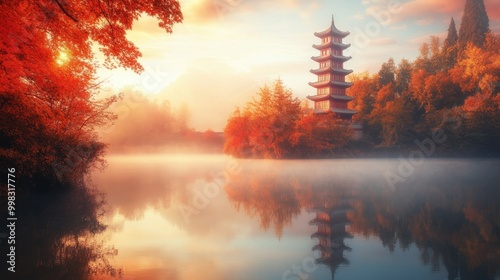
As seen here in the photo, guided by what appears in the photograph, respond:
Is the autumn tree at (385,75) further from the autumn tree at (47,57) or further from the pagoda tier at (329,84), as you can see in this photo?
the autumn tree at (47,57)

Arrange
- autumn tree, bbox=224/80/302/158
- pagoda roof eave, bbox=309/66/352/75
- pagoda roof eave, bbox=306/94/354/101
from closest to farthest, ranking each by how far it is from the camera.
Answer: autumn tree, bbox=224/80/302/158, pagoda roof eave, bbox=306/94/354/101, pagoda roof eave, bbox=309/66/352/75

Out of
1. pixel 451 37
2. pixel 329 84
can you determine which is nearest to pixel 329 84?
pixel 329 84

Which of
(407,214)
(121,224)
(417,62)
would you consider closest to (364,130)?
(417,62)

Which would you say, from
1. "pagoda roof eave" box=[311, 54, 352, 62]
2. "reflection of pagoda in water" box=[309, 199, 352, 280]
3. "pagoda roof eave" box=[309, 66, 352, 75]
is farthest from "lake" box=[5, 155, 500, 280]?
"pagoda roof eave" box=[311, 54, 352, 62]

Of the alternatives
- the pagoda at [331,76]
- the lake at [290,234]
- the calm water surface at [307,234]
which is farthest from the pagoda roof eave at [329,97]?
the lake at [290,234]

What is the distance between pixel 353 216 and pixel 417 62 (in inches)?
1739

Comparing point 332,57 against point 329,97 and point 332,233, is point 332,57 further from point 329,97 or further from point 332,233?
point 332,233

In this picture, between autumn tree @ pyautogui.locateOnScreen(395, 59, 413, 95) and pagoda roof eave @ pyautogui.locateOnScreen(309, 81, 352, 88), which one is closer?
pagoda roof eave @ pyautogui.locateOnScreen(309, 81, 352, 88)

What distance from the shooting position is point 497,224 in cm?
845

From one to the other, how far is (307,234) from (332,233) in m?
0.55

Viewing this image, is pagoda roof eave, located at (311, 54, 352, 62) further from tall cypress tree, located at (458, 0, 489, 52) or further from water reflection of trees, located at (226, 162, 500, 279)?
water reflection of trees, located at (226, 162, 500, 279)

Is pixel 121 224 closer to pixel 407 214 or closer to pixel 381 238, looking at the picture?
pixel 381 238

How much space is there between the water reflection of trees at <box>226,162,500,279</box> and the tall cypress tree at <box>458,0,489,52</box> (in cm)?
3563

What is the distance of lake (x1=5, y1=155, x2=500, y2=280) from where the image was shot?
18.9 feet
